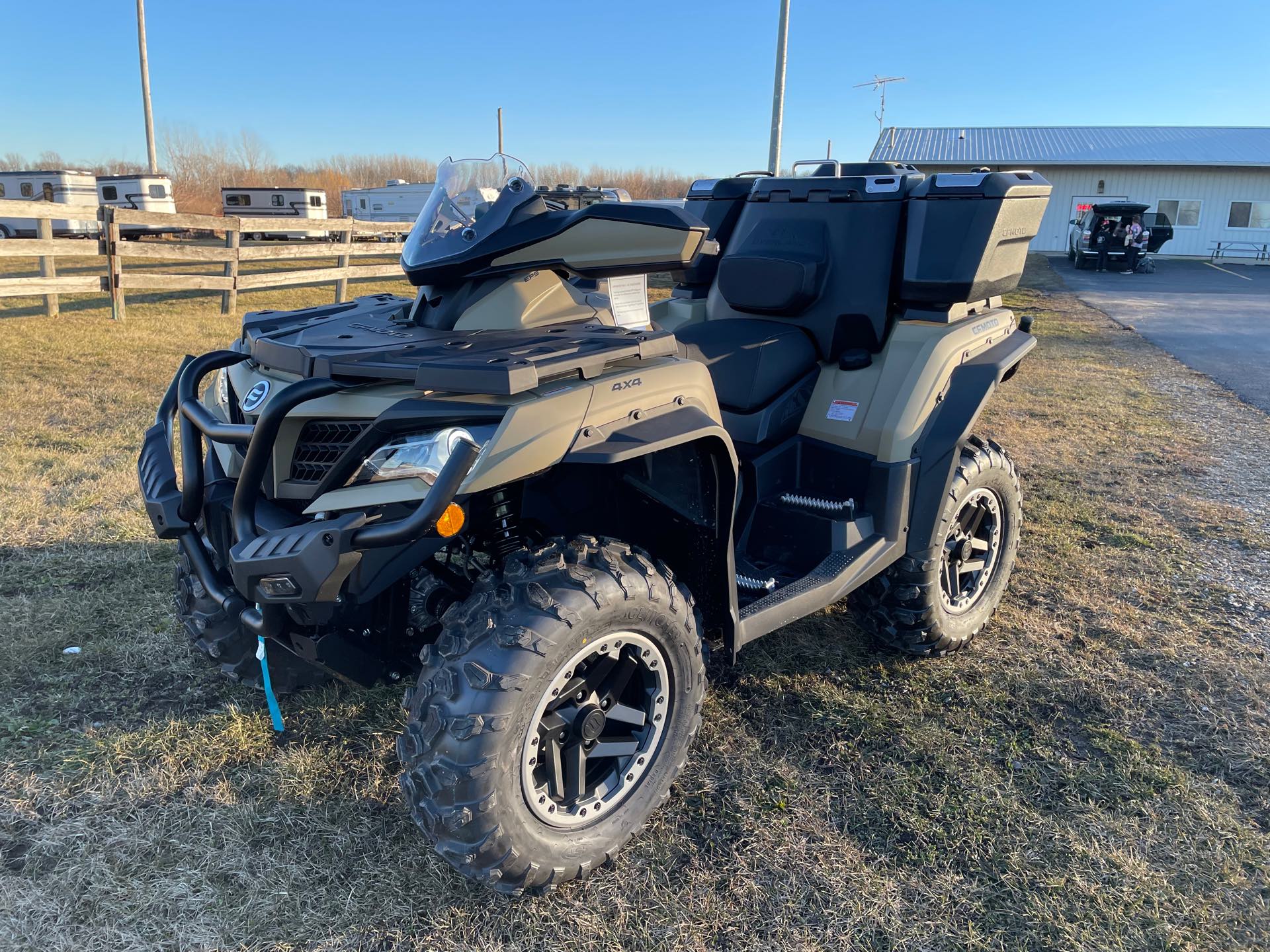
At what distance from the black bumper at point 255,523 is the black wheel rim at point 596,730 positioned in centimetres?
56

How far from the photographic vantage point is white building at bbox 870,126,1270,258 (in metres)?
34.0

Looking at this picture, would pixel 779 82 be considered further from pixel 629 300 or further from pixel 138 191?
pixel 138 191

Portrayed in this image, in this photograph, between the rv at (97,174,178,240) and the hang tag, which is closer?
the hang tag

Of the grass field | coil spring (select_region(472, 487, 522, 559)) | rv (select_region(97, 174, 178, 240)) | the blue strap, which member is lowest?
the grass field

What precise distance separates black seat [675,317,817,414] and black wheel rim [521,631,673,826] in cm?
124

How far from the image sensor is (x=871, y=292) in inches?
135

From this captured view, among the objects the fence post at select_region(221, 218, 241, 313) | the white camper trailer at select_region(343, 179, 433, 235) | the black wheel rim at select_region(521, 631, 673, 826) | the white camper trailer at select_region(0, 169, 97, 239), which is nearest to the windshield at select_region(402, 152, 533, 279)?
the black wheel rim at select_region(521, 631, 673, 826)

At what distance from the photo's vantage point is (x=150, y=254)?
12016 mm

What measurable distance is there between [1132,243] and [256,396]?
28.8 meters

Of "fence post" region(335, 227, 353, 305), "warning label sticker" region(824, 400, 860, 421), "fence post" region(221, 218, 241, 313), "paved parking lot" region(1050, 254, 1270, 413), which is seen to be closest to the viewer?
"warning label sticker" region(824, 400, 860, 421)

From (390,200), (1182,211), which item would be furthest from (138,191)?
(1182,211)

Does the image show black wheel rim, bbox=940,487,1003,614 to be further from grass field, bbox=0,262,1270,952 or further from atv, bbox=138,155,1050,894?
grass field, bbox=0,262,1270,952

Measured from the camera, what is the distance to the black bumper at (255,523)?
1.87 metres

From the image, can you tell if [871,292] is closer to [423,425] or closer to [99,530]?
[423,425]
